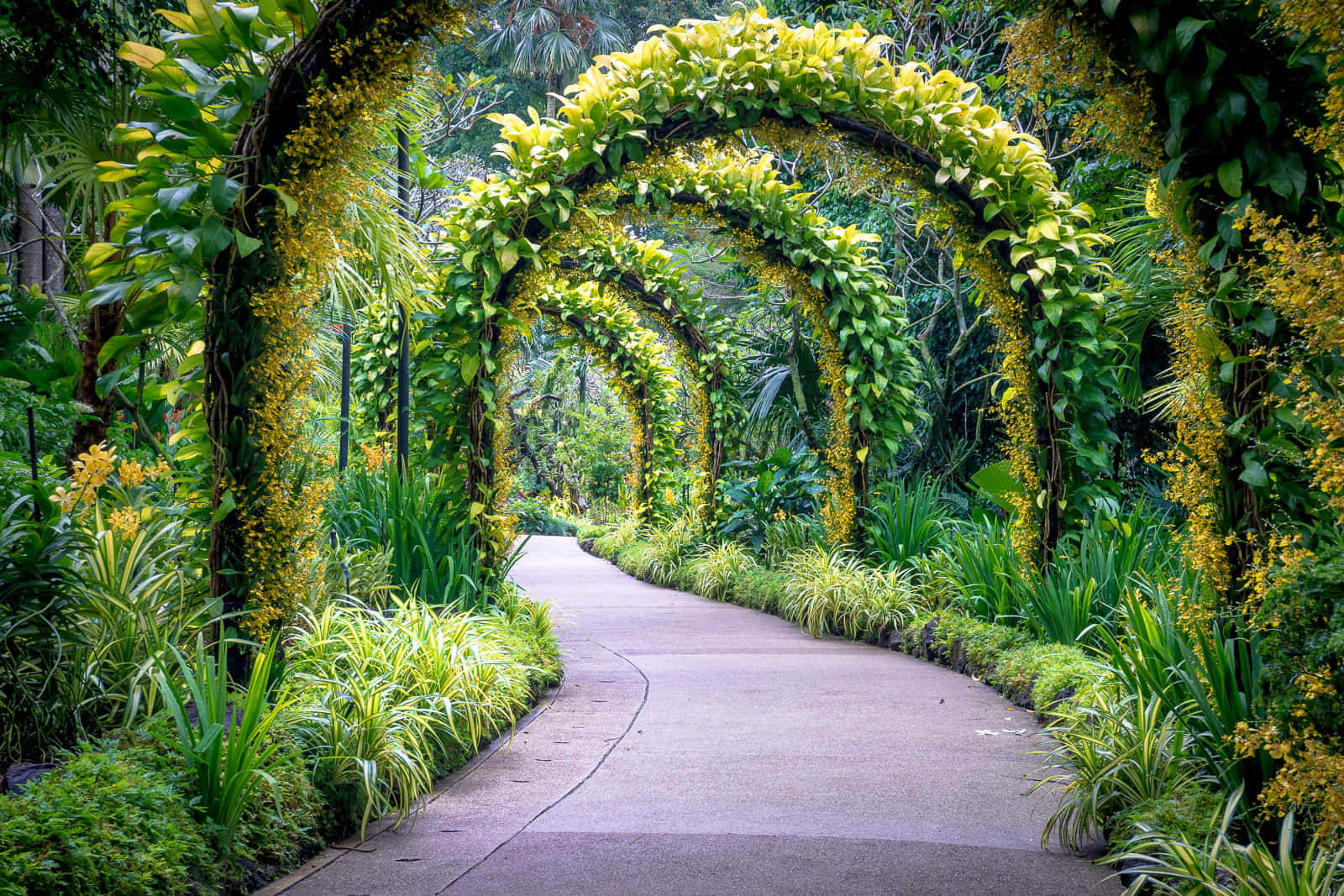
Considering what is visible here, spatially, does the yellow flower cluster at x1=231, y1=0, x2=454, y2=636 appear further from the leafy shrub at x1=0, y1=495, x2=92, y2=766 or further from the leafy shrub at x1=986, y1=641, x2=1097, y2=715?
the leafy shrub at x1=986, y1=641, x2=1097, y2=715

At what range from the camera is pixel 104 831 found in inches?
95.5

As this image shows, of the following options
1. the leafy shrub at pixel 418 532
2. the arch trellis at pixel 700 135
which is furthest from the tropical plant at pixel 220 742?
the leafy shrub at pixel 418 532

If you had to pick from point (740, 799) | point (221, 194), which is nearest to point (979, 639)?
point (740, 799)

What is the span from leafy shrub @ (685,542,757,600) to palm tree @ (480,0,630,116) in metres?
11.9

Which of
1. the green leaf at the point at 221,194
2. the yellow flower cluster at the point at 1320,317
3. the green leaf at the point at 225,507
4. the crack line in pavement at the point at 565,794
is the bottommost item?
the crack line in pavement at the point at 565,794

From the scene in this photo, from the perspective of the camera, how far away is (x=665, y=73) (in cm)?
605

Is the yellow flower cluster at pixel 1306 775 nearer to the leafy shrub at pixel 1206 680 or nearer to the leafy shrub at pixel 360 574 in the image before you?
the leafy shrub at pixel 1206 680

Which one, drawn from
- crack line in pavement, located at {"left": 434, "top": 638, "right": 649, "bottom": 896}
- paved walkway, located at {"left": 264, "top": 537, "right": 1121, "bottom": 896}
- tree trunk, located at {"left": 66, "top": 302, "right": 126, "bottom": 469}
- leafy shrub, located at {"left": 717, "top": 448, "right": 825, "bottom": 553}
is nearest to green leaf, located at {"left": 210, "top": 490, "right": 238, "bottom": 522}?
paved walkway, located at {"left": 264, "top": 537, "right": 1121, "bottom": 896}

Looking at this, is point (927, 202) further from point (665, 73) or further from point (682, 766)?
point (682, 766)

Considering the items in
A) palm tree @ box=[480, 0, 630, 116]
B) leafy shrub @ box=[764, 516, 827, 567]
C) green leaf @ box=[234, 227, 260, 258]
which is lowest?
leafy shrub @ box=[764, 516, 827, 567]

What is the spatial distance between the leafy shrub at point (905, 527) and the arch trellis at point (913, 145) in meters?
1.97

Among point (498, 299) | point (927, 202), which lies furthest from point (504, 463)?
point (927, 202)

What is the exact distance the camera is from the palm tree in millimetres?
19938

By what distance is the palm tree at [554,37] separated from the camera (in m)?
19.9
